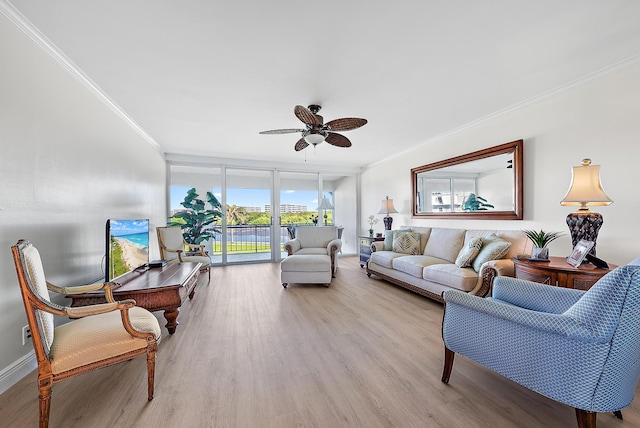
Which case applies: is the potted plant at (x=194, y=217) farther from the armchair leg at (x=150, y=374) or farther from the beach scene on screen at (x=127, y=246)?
the armchair leg at (x=150, y=374)

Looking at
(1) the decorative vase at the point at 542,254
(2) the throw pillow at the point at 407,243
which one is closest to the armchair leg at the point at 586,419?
(1) the decorative vase at the point at 542,254

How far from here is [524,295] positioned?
172 cm

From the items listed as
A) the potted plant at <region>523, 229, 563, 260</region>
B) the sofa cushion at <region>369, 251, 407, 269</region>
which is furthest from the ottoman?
the potted plant at <region>523, 229, 563, 260</region>

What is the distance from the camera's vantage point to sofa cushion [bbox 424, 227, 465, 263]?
3.66m

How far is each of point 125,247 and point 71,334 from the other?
1128 mm

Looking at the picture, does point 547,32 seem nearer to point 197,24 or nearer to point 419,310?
point 197,24

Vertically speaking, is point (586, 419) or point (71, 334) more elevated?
point (71, 334)

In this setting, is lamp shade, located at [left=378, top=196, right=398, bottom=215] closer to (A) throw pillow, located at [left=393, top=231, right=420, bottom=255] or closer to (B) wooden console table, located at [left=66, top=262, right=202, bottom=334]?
(A) throw pillow, located at [left=393, top=231, right=420, bottom=255]

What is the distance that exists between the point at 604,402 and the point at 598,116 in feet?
8.67

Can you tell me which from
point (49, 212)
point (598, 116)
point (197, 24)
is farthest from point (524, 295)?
point (49, 212)

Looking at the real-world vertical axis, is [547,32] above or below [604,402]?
above

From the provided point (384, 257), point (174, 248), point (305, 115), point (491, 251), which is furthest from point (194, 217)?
point (491, 251)

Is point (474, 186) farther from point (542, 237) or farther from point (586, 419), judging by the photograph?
point (586, 419)

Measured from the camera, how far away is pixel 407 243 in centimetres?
427
